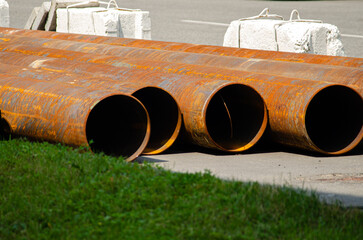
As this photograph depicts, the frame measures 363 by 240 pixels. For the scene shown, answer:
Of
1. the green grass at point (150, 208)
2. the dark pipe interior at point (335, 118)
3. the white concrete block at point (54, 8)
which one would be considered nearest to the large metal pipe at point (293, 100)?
the dark pipe interior at point (335, 118)

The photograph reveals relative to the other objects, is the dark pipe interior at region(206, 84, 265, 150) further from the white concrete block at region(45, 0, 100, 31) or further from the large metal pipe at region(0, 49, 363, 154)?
the white concrete block at region(45, 0, 100, 31)

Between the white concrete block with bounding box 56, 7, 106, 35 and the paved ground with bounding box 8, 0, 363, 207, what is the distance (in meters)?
3.85

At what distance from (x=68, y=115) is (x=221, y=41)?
10.3m

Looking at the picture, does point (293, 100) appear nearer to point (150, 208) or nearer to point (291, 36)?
point (150, 208)

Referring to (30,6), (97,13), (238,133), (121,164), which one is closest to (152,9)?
(30,6)

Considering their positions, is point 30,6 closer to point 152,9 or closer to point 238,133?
point 152,9

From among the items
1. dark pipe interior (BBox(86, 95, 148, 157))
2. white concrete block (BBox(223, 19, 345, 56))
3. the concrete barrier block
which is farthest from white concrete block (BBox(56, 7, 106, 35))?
dark pipe interior (BBox(86, 95, 148, 157))

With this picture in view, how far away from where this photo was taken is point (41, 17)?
12852 mm

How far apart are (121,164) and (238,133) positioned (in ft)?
6.76

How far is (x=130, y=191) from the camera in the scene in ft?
13.2

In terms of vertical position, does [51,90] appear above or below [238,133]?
above

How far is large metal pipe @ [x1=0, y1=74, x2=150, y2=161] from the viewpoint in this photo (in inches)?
204

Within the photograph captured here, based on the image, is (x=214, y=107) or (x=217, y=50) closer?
(x=214, y=107)

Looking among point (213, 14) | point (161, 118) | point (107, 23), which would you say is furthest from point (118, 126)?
point (213, 14)
